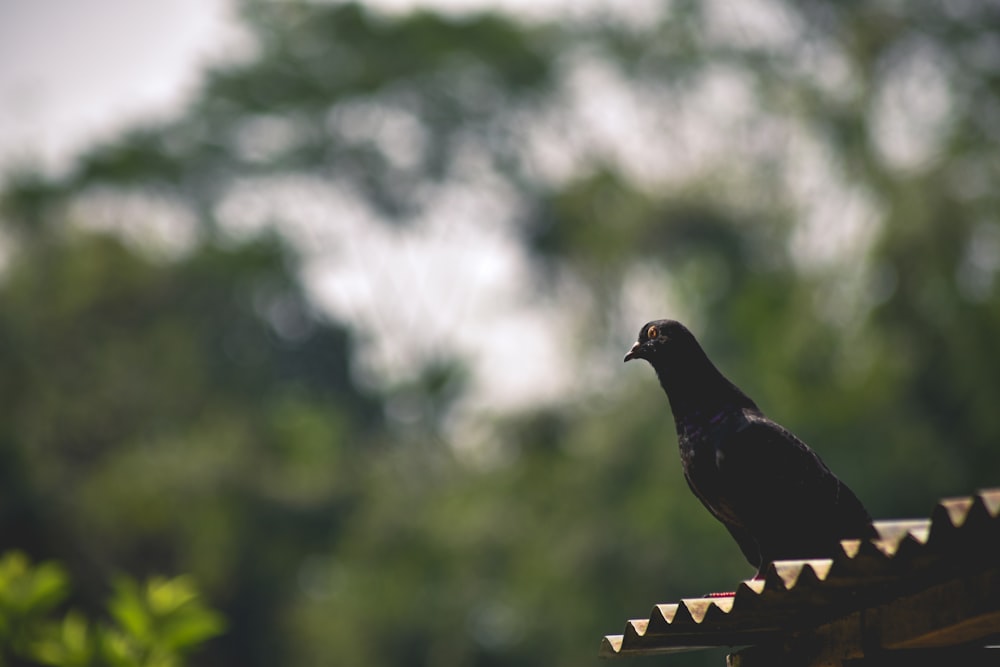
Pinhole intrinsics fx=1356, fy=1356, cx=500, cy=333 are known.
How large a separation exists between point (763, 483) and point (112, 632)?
164 inches

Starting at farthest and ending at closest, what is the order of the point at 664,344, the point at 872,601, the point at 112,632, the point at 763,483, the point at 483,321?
the point at 483,321
the point at 112,632
the point at 664,344
the point at 763,483
the point at 872,601

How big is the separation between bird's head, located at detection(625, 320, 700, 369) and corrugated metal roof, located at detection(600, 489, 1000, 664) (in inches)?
31.4

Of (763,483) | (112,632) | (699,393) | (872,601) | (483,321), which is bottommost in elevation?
(872,601)

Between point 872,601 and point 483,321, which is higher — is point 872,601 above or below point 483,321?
below

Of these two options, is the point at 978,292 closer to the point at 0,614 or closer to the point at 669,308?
the point at 669,308

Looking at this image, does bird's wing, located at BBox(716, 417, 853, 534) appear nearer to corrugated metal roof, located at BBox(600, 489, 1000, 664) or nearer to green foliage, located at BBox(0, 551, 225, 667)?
corrugated metal roof, located at BBox(600, 489, 1000, 664)

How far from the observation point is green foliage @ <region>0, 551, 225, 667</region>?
21.6ft

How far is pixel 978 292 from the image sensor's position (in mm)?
17109

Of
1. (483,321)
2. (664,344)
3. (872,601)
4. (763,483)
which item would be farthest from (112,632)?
(483,321)

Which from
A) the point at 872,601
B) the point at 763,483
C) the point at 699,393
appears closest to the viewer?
the point at 872,601

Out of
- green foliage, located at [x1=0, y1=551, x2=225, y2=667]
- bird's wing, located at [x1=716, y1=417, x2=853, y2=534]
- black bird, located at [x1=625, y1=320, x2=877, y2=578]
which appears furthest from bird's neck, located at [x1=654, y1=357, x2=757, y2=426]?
green foliage, located at [x1=0, y1=551, x2=225, y2=667]

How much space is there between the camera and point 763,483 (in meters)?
3.86

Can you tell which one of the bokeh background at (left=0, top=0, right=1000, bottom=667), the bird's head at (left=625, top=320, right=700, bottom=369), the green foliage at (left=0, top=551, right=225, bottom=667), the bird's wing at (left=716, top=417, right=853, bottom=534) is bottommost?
the bird's wing at (left=716, top=417, right=853, bottom=534)

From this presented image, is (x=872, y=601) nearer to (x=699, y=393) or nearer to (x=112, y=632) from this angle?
(x=699, y=393)
